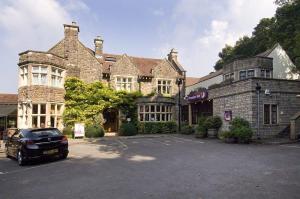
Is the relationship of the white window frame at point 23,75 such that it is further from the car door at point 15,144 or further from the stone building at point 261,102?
the stone building at point 261,102

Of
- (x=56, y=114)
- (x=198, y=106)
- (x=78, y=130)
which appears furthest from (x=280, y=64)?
(x=56, y=114)

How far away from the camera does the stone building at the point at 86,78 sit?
2444cm

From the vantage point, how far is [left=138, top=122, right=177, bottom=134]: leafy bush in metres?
29.3

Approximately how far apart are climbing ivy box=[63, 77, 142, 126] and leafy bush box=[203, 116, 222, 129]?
9541mm

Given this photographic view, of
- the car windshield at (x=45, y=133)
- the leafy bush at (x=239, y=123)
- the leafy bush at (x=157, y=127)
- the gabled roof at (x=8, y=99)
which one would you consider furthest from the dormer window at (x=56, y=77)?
the leafy bush at (x=239, y=123)

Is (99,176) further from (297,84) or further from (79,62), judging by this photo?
(79,62)

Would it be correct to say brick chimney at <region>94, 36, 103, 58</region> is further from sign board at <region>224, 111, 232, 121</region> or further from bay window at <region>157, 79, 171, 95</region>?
sign board at <region>224, 111, 232, 121</region>

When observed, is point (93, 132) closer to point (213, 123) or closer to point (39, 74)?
point (39, 74)

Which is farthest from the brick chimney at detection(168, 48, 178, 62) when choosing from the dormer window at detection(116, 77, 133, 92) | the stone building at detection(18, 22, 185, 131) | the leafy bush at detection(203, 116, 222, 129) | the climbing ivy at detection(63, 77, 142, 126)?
the leafy bush at detection(203, 116, 222, 129)

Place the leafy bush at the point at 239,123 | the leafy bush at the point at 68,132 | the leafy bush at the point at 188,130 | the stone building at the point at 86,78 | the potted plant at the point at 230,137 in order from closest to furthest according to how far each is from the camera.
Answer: the potted plant at the point at 230,137, the leafy bush at the point at 239,123, the stone building at the point at 86,78, the leafy bush at the point at 68,132, the leafy bush at the point at 188,130

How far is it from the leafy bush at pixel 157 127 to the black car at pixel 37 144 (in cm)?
1666

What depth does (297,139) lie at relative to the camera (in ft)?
59.9

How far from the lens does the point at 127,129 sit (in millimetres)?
26875

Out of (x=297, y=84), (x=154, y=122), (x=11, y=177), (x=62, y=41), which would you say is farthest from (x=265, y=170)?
(x=62, y=41)
